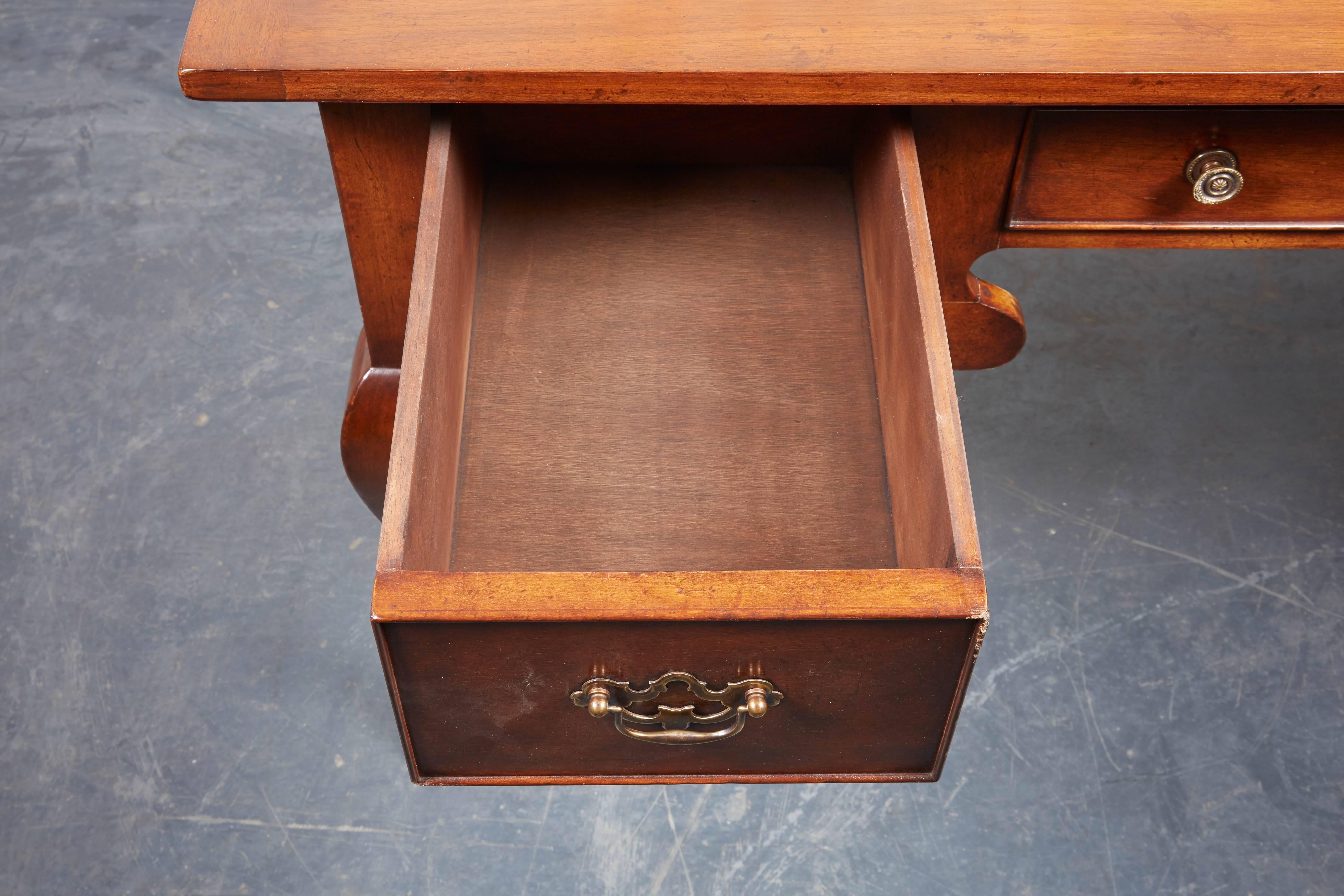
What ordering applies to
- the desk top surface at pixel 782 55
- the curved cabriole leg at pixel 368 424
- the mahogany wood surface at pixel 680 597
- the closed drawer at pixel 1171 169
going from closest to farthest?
the mahogany wood surface at pixel 680 597 → the desk top surface at pixel 782 55 → the closed drawer at pixel 1171 169 → the curved cabriole leg at pixel 368 424

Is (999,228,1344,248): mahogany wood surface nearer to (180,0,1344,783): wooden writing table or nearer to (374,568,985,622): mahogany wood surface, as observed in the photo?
(180,0,1344,783): wooden writing table

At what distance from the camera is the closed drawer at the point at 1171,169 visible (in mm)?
949

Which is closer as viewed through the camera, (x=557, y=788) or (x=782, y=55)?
(x=782, y=55)

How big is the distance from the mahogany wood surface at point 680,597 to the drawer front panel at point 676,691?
0.04 feet

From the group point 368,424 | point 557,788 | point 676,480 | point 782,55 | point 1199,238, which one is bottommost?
point 557,788

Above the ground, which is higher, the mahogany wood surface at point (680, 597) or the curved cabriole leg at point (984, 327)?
the mahogany wood surface at point (680, 597)

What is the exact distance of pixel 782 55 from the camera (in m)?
0.86

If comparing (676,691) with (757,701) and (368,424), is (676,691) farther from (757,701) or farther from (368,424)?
(368,424)

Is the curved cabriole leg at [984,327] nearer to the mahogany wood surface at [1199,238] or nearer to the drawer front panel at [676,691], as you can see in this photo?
the mahogany wood surface at [1199,238]

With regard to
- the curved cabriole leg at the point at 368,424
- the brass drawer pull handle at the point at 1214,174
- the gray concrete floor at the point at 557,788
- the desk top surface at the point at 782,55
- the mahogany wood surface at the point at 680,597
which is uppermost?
the desk top surface at the point at 782,55

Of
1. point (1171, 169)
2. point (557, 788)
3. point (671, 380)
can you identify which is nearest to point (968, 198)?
point (1171, 169)

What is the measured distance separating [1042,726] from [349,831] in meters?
0.72

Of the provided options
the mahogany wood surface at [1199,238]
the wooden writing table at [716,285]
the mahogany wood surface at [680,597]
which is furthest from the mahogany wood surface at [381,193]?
the mahogany wood surface at [1199,238]

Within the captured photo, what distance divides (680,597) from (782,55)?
41 centimetres
